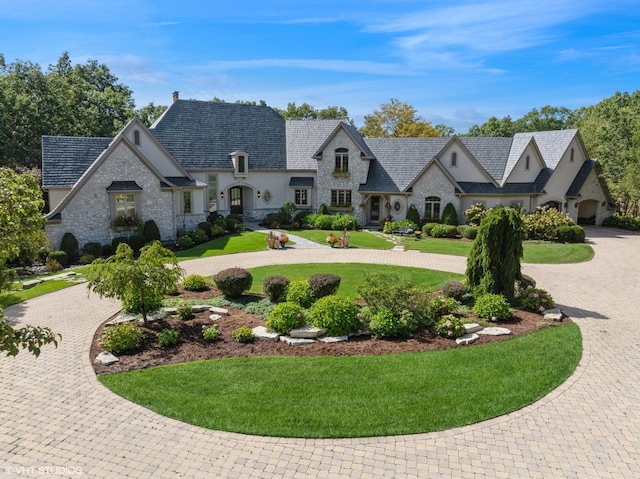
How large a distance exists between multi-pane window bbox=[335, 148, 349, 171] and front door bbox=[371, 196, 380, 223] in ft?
11.2

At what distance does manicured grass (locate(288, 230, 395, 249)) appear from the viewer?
97.1ft

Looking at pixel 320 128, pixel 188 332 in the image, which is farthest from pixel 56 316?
pixel 320 128

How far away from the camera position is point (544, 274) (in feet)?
72.8

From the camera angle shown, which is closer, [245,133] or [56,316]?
[56,316]

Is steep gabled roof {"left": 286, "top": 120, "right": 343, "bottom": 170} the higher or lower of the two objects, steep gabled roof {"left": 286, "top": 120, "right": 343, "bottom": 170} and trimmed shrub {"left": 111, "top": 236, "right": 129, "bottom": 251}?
the higher

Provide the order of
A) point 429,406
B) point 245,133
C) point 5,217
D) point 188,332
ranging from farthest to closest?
1. point 245,133
2. point 188,332
3. point 429,406
4. point 5,217

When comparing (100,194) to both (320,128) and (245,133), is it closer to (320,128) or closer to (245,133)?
(245,133)

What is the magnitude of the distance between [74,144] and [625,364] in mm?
28513

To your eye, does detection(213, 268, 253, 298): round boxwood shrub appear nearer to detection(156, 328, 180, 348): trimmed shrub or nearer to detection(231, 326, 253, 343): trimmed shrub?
detection(231, 326, 253, 343): trimmed shrub

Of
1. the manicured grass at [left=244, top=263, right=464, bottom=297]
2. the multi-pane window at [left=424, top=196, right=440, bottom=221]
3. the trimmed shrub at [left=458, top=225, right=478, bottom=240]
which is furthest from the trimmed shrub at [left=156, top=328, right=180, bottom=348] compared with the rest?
the multi-pane window at [left=424, top=196, right=440, bottom=221]

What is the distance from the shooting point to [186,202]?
3266 cm

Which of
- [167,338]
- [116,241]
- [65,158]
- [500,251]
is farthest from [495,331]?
[65,158]

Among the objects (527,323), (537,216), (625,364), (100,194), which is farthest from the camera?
(537,216)

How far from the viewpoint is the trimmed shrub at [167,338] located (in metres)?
13.1
